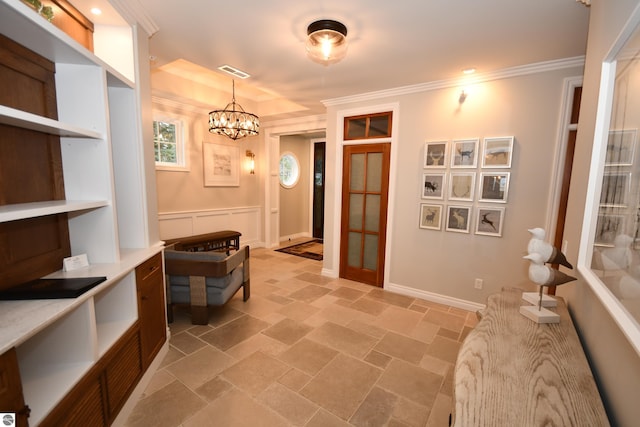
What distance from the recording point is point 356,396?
1986 millimetres

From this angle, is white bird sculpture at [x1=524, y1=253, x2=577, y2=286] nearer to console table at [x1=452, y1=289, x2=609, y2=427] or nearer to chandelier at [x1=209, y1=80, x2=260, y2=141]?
console table at [x1=452, y1=289, x2=609, y2=427]

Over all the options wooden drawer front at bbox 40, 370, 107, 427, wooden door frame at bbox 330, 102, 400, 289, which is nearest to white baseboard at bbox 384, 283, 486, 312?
wooden door frame at bbox 330, 102, 400, 289

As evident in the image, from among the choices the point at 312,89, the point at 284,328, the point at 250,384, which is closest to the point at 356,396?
the point at 250,384

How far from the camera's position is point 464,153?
Result: 319 cm

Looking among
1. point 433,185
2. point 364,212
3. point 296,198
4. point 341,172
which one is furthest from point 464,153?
point 296,198

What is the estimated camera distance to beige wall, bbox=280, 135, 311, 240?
696 cm

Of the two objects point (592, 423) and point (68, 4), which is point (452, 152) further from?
point (68, 4)

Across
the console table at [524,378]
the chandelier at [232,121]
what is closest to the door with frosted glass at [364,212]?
the chandelier at [232,121]

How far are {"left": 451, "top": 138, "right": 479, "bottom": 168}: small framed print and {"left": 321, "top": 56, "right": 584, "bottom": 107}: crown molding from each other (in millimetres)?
685

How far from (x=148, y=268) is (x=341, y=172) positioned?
288 centimetres

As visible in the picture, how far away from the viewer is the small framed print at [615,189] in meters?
0.94

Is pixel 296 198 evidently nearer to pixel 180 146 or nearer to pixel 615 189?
pixel 180 146

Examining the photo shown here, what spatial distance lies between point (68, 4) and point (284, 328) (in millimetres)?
3084

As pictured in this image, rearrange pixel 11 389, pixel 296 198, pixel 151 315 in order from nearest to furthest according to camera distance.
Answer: pixel 11 389
pixel 151 315
pixel 296 198
